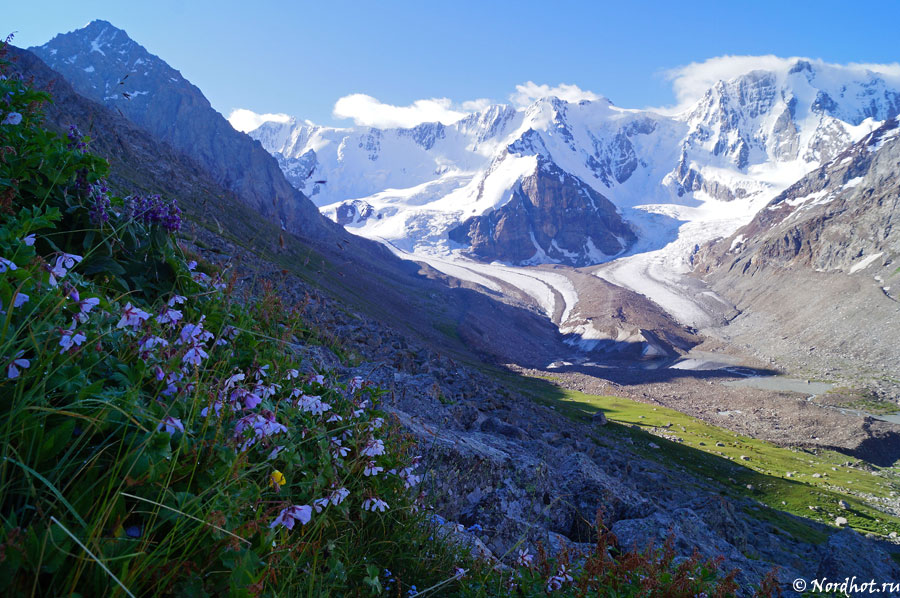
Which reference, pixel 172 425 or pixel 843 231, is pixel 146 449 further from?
pixel 843 231

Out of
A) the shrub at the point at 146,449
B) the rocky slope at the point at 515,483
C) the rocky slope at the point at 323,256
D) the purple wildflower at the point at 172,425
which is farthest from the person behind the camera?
the rocky slope at the point at 323,256

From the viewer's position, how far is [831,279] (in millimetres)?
137500

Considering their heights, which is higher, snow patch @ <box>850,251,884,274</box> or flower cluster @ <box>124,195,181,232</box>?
snow patch @ <box>850,251,884,274</box>

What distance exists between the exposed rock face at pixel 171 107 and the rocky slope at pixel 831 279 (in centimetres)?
13526

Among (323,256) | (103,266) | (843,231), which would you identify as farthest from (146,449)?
(843,231)

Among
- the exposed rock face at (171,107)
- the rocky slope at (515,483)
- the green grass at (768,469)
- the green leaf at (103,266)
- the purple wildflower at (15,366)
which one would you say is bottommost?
the green grass at (768,469)

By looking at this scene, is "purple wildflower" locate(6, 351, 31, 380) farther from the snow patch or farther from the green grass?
the snow patch

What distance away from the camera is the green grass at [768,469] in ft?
124

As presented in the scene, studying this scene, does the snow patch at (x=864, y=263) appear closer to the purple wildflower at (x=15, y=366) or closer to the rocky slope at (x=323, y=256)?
the rocky slope at (x=323, y=256)

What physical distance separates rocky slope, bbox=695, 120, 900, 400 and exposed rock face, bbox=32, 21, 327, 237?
135m

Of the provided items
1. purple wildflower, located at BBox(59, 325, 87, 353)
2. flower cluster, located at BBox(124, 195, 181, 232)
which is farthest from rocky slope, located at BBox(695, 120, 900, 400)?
purple wildflower, located at BBox(59, 325, 87, 353)

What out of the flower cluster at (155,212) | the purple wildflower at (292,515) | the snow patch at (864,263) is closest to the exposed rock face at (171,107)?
the flower cluster at (155,212)

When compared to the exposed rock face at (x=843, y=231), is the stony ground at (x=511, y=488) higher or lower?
lower

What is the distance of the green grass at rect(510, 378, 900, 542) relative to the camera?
124ft
